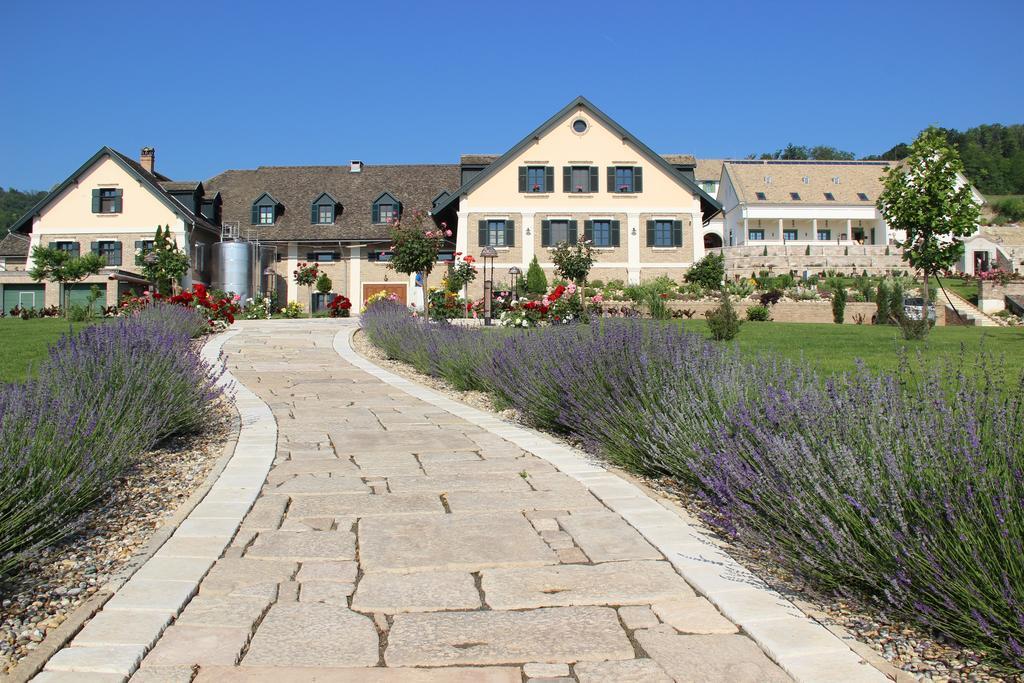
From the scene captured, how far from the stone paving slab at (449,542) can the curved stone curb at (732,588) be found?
2.12 ft

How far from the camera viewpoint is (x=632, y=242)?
36469 mm

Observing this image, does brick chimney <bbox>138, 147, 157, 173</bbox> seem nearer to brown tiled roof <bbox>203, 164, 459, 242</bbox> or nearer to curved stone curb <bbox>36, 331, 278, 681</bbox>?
brown tiled roof <bbox>203, 164, 459, 242</bbox>

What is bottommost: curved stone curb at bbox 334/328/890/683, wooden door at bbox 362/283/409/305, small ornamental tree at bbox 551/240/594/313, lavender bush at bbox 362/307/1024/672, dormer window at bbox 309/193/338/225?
curved stone curb at bbox 334/328/890/683

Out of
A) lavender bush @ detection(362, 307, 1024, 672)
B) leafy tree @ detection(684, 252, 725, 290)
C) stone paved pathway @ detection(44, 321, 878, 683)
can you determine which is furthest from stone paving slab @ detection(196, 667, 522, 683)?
leafy tree @ detection(684, 252, 725, 290)

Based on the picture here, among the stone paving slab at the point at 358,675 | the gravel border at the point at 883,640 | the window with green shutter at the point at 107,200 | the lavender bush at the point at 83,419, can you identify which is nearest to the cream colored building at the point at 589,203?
the window with green shutter at the point at 107,200

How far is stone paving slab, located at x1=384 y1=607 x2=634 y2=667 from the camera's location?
2980mm

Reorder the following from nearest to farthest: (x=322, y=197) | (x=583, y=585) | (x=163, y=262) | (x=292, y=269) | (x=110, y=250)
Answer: (x=583, y=585)
(x=163, y=262)
(x=110, y=250)
(x=292, y=269)
(x=322, y=197)

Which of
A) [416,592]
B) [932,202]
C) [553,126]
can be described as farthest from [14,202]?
[416,592]

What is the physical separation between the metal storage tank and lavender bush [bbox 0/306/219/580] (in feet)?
99.8

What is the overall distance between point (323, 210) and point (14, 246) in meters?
17.0

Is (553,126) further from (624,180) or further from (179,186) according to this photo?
(179,186)

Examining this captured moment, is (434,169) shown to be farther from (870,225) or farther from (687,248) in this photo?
(870,225)

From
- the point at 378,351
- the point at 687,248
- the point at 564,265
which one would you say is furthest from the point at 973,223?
the point at 378,351

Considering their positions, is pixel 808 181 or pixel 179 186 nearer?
pixel 179 186
